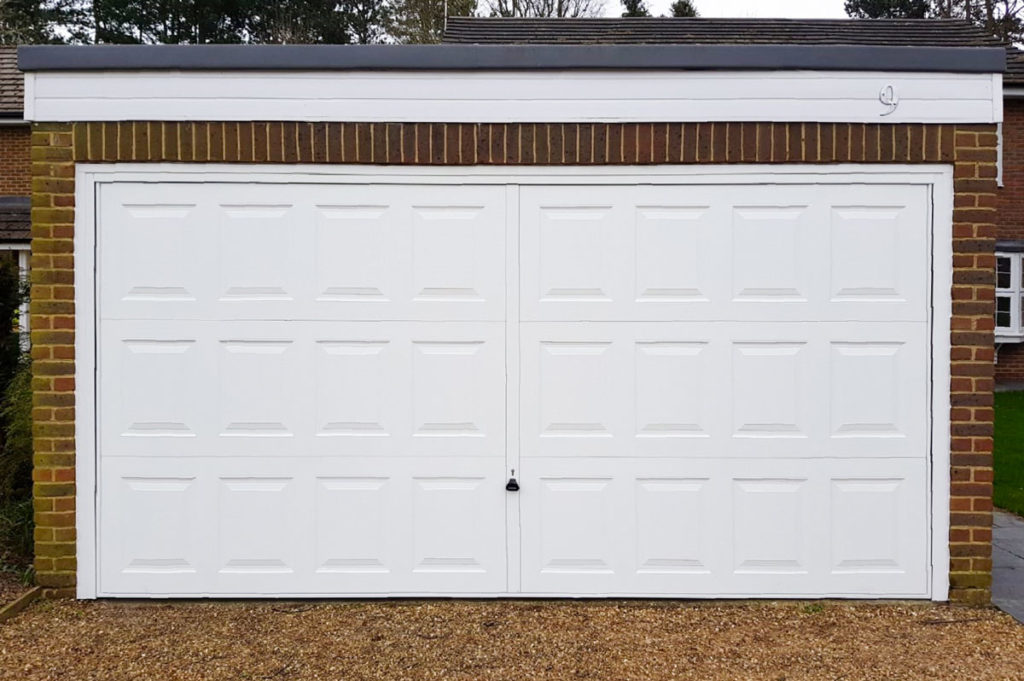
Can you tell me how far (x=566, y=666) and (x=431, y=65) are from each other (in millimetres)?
3123

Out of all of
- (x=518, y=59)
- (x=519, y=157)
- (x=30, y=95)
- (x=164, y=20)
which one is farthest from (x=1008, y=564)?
(x=164, y=20)

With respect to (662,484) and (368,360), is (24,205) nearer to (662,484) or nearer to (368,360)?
(368,360)

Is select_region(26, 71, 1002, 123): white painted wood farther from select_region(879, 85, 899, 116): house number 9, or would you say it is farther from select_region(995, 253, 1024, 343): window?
select_region(995, 253, 1024, 343): window

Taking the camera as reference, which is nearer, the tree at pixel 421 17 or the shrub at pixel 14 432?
the shrub at pixel 14 432

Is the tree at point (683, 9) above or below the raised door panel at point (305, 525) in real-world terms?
above

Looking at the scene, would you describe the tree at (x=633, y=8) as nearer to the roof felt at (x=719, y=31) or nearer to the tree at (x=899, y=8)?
the tree at (x=899, y=8)

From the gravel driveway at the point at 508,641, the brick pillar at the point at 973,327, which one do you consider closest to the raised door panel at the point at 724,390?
the brick pillar at the point at 973,327

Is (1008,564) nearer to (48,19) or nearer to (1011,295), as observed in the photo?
(1011,295)

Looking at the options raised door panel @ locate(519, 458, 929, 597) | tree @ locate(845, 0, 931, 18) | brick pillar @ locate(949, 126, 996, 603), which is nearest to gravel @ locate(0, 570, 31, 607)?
raised door panel @ locate(519, 458, 929, 597)

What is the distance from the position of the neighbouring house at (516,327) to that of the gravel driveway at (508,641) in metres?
0.15

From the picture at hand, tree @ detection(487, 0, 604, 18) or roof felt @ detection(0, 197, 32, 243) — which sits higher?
tree @ detection(487, 0, 604, 18)

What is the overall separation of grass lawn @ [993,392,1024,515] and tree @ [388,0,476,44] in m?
17.8

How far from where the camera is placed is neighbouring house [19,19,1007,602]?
4.81m

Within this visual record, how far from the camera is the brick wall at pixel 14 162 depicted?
19094mm
